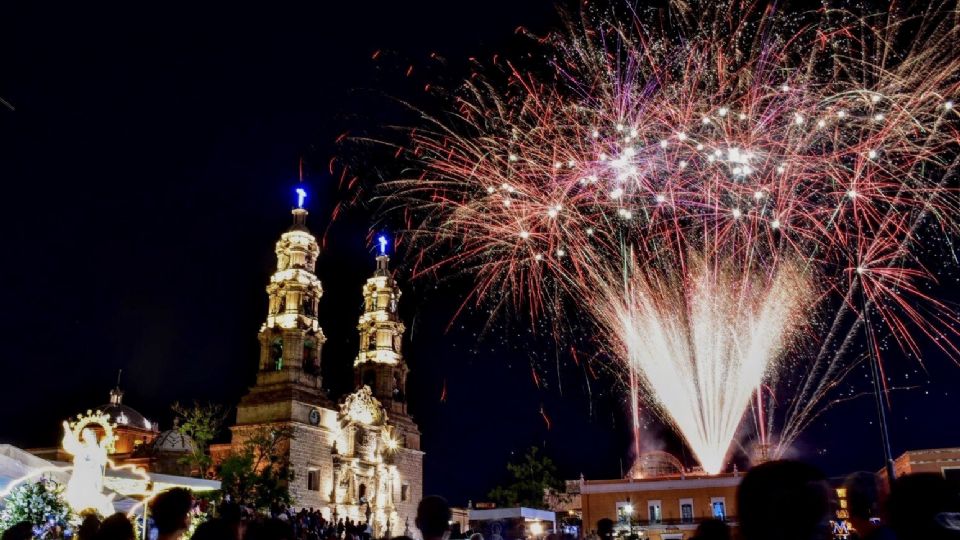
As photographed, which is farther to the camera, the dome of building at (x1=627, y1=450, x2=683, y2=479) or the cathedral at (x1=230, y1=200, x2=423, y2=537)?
the cathedral at (x1=230, y1=200, x2=423, y2=537)

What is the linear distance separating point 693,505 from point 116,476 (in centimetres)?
2760

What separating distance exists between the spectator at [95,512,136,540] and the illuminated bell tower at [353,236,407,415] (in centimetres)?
5017

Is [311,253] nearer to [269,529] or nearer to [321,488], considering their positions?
[321,488]

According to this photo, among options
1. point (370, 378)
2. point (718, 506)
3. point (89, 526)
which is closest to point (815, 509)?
point (89, 526)

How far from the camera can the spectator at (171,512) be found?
5.41 meters

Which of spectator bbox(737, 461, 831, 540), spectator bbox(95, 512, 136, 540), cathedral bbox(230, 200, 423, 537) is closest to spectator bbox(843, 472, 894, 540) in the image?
spectator bbox(737, 461, 831, 540)

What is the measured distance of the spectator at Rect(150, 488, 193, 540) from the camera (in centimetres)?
541

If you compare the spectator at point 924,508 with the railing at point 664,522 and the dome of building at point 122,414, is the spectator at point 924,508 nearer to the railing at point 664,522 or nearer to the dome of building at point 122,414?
the railing at point 664,522

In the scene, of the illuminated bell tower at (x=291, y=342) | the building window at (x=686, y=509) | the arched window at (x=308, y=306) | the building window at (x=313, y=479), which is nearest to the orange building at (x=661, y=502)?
the building window at (x=686, y=509)

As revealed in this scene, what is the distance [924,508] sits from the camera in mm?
3521

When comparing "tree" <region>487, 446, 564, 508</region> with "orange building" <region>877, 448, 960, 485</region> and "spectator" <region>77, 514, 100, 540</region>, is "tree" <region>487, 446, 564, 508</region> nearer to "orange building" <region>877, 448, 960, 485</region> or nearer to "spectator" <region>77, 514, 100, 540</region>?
"orange building" <region>877, 448, 960, 485</region>

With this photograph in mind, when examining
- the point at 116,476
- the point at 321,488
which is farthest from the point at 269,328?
the point at 116,476

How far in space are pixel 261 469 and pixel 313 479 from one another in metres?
3.26

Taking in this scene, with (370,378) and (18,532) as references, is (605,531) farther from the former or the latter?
(370,378)
